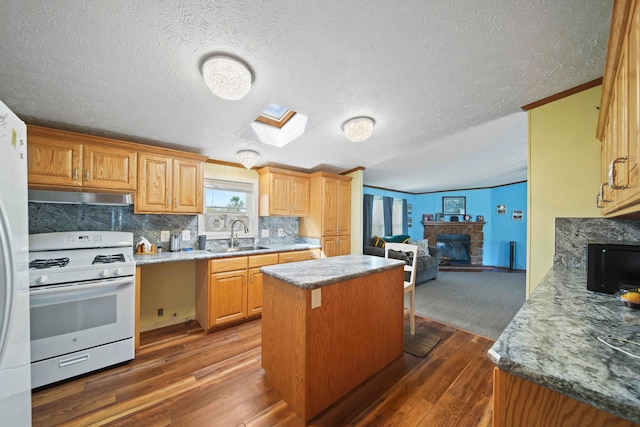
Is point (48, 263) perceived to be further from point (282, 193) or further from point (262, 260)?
point (282, 193)

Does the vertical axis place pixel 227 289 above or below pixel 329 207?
below

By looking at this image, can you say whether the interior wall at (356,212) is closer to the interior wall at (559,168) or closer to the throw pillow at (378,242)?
the throw pillow at (378,242)

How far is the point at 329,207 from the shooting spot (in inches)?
153

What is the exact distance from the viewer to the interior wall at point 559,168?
6.19 feet

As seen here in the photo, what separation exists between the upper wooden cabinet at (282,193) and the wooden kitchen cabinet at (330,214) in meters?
0.18


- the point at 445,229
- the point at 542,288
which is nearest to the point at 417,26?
the point at 542,288

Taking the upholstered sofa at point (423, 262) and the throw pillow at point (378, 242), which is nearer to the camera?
the upholstered sofa at point (423, 262)

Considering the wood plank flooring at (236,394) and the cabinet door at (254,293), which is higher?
the cabinet door at (254,293)

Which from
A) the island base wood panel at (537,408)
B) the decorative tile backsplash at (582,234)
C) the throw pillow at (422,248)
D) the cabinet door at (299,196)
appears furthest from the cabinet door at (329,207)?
the island base wood panel at (537,408)

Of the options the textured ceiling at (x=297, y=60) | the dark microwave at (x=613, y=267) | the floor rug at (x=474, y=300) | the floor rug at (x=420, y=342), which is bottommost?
the floor rug at (x=474, y=300)

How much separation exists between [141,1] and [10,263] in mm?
1280

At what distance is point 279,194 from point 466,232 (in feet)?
19.1

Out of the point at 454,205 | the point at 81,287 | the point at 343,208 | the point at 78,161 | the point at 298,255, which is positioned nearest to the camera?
the point at 81,287

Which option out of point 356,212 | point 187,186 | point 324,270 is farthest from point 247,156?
point 356,212
